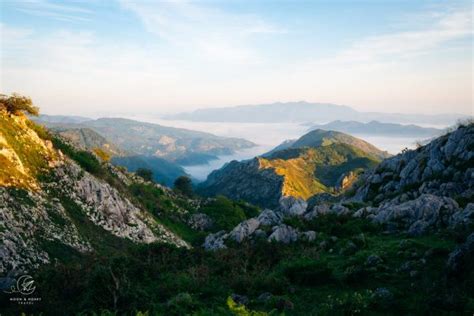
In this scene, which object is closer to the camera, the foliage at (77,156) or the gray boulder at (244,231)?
the gray boulder at (244,231)

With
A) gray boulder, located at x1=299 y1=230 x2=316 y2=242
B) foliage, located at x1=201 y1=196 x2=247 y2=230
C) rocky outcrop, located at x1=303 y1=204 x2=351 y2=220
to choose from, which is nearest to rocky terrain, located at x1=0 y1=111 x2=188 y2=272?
foliage, located at x1=201 y1=196 x2=247 y2=230

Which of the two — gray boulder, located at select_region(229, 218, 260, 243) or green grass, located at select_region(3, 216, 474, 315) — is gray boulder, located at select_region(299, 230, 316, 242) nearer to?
green grass, located at select_region(3, 216, 474, 315)

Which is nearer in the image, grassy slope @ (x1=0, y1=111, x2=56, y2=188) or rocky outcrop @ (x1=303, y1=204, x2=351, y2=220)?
rocky outcrop @ (x1=303, y1=204, x2=351, y2=220)

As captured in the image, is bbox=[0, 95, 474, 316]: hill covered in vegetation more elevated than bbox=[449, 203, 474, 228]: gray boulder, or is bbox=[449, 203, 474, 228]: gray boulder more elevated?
bbox=[449, 203, 474, 228]: gray boulder

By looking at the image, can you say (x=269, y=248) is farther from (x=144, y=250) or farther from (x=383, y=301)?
(x=383, y=301)

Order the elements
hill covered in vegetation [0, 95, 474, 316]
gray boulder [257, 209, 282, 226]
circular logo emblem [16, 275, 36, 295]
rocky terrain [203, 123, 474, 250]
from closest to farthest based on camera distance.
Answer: hill covered in vegetation [0, 95, 474, 316], circular logo emblem [16, 275, 36, 295], rocky terrain [203, 123, 474, 250], gray boulder [257, 209, 282, 226]

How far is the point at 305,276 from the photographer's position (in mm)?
20172

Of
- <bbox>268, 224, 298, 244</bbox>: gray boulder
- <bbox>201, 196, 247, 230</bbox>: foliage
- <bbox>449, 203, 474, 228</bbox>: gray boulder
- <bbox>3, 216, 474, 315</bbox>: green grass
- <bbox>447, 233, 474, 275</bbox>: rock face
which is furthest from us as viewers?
<bbox>201, 196, 247, 230</bbox>: foliage

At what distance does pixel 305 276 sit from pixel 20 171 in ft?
109

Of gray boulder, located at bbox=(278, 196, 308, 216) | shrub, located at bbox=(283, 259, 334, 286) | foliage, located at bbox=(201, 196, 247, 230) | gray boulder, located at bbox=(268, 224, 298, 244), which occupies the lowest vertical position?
foliage, located at bbox=(201, 196, 247, 230)

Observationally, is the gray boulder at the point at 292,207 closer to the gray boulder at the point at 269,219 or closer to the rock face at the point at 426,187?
the rock face at the point at 426,187

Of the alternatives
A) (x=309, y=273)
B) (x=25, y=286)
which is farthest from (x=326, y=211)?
(x=25, y=286)

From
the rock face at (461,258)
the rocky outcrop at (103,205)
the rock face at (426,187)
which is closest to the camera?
the rock face at (461,258)

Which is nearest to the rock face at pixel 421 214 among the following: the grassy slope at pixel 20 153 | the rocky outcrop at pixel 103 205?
the rocky outcrop at pixel 103 205
